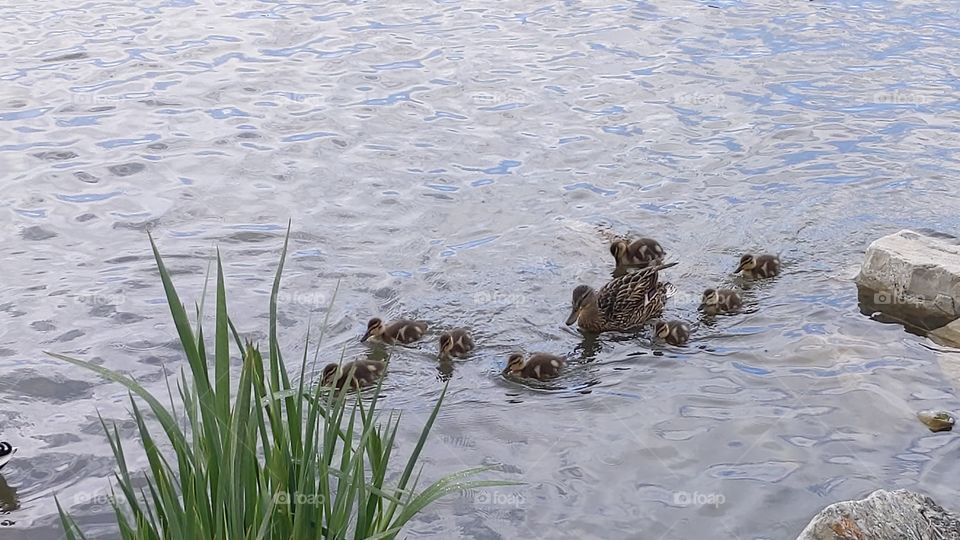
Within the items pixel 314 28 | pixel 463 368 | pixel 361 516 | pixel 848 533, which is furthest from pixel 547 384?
pixel 314 28

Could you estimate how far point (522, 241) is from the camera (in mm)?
8953

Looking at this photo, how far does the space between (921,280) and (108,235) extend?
6.11m

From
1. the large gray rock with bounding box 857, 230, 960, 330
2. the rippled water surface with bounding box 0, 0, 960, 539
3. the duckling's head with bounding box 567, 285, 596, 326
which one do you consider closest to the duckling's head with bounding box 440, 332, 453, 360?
the rippled water surface with bounding box 0, 0, 960, 539

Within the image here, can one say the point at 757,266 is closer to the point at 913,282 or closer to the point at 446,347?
the point at 913,282

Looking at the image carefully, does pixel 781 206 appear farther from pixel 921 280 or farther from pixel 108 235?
pixel 108 235

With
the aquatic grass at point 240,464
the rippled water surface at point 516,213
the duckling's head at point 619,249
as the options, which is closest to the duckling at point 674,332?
the rippled water surface at point 516,213

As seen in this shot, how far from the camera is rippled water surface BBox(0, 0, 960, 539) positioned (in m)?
6.06

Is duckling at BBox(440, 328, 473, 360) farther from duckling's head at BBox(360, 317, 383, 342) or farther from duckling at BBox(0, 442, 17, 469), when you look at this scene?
duckling at BBox(0, 442, 17, 469)

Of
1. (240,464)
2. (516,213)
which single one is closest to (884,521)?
(240,464)

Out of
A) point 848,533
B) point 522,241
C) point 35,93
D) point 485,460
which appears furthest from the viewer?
point 35,93

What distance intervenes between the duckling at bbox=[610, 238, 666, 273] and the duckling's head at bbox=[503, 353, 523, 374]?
1.89 metres

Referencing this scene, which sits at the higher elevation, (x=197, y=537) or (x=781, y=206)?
(x=197, y=537)

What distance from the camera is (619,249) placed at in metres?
8.65

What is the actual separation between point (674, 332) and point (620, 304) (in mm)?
479
